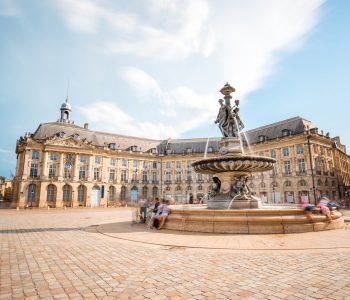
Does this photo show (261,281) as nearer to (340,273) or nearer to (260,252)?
(340,273)

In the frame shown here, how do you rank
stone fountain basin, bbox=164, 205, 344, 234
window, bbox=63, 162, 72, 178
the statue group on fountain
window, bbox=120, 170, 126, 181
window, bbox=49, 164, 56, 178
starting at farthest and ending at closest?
window, bbox=120, 170, 126, 181
window, bbox=63, 162, 72, 178
window, bbox=49, 164, 56, 178
the statue group on fountain
stone fountain basin, bbox=164, 205, 344, 234

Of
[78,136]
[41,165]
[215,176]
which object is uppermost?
[78,136]

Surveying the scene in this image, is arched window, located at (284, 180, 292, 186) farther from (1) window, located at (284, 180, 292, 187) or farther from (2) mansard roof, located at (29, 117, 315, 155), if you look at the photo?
(2) mansard roof, located at (29, 117, 315, 155)

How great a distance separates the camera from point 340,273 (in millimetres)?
4648

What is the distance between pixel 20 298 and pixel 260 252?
5574 millimetres

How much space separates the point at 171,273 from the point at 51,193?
154ft

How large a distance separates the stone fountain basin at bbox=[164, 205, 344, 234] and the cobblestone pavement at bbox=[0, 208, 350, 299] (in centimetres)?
235

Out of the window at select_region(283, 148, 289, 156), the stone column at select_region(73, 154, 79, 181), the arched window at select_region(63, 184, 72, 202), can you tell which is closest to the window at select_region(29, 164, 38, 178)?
the arched window at select_region(63, 184, 72, 202)

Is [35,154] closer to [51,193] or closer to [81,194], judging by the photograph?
[51,193]

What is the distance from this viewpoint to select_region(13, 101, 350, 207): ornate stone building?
41.8m

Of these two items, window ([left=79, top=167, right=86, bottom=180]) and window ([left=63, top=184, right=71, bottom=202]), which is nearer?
window ([left=63, top=184, right=71, bottom=202])

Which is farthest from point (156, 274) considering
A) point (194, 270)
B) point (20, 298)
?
point (20, 298)

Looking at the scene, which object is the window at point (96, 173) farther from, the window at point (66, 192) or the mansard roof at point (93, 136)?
the window at point (66, 192)

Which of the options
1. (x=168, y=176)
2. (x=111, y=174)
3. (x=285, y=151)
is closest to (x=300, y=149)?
(x=285, y=151)
